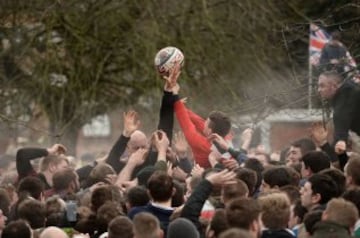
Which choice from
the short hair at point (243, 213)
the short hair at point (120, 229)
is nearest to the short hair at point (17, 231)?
the short hair at point (120, 229)

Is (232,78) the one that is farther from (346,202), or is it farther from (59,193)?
(346,202)

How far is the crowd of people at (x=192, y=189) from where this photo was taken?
12.2 metres

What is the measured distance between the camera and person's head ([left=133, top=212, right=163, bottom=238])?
473 inches

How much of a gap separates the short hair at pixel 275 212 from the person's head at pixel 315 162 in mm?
2419

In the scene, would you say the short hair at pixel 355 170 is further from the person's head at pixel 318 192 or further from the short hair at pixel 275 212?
the short hair at pixel 275 212

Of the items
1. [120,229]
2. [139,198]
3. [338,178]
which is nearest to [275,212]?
[120,229]

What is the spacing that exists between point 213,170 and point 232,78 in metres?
11.6

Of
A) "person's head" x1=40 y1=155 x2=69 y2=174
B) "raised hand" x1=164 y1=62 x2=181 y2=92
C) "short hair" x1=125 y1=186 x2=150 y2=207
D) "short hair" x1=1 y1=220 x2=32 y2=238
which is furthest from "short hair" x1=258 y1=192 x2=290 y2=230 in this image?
"person's head" x1=40 y1=155 x2=69 y2=174

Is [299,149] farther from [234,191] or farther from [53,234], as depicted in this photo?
[53,234]

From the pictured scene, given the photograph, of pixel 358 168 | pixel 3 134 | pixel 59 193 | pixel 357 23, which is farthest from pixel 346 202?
pixel 3 134

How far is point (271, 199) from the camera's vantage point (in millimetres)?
12523

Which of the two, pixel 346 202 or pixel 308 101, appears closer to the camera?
pixel 346 202

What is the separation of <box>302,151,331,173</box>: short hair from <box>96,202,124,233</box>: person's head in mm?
2304

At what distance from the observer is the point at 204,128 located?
1661cm
